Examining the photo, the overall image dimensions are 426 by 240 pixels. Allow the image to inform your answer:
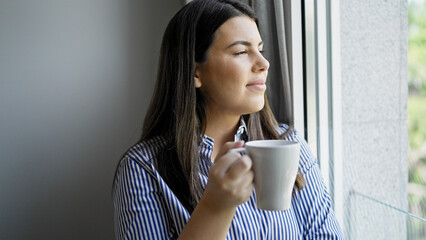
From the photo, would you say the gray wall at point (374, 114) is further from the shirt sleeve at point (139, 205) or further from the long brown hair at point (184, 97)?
the shirt sleeve at point (139, 205)

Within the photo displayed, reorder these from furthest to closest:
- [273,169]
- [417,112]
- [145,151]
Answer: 1. [145,151]
2. [417,112]
3. [273,169]

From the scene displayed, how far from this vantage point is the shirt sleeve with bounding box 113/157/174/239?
A: 901 mm

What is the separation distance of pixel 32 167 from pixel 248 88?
A: 1266mm

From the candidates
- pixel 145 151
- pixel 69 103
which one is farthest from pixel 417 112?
pixel 69 103

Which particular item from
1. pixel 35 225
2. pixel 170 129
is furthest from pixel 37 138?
pixel 170 129

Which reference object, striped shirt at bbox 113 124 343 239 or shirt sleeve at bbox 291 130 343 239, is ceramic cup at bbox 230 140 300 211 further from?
shirt sleeve at bbox 291 130 343 239

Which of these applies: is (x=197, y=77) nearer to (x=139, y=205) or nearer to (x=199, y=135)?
(x=199, y=135)

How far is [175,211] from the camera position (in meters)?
0.94

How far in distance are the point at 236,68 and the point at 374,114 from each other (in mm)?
464

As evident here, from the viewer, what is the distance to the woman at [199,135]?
95cm

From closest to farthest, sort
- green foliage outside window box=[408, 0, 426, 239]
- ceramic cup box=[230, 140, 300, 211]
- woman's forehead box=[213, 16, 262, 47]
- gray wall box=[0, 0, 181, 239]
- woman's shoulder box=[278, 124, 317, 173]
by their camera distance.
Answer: ceramic cup box=[230, 140, 300, 211] → green foliage outside window box=[408, 0, 426, 239] → woman's forehead box=[213, 16, 262, 47] → woman's shoulder box=[278, 124, 317, 173] → gray wall box=[0, 0, 181, 239]

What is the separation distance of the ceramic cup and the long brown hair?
387 mm

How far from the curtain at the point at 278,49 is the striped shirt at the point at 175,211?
1.22ft

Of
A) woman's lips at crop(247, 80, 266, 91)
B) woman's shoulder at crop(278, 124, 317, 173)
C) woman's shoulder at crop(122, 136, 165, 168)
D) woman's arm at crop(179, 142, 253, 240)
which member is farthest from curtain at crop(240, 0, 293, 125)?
woman's arm at crop(179, 142, 253, 240)
